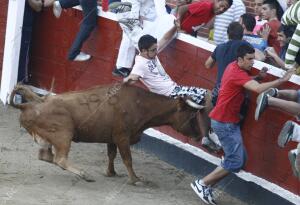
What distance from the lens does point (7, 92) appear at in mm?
11688

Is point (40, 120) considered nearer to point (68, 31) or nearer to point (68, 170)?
point (68, 170)

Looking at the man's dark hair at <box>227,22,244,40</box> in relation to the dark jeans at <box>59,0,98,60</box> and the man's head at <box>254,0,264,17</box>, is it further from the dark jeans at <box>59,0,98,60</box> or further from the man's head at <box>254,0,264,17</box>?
the dark jeans at <box>59,0,98,60</box>

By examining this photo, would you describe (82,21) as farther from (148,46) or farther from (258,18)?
(148,46)

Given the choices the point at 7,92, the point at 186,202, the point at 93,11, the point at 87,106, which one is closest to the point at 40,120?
the point at 87,106

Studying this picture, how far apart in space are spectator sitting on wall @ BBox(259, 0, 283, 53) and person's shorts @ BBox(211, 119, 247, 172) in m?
1.41

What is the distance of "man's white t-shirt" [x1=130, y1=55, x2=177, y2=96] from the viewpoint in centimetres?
870

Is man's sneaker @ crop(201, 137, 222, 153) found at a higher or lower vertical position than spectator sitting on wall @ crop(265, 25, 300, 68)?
lower

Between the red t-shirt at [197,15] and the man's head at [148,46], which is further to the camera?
the red t-shirt at [197,15]

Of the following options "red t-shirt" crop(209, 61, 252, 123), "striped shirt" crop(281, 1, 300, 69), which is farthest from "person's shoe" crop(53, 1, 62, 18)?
"striped shirt" crop(281, 1, 300, 69)

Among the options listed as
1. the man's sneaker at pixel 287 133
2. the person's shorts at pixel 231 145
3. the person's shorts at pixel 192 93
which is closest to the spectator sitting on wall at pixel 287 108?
the man's sneaker at pixel 287 133

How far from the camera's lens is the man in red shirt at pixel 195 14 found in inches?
379

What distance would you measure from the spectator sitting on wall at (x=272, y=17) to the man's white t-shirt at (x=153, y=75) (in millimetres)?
1076

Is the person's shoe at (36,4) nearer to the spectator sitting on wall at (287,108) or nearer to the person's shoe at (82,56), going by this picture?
the person's shoe at (82,56)

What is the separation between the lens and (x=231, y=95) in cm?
801
